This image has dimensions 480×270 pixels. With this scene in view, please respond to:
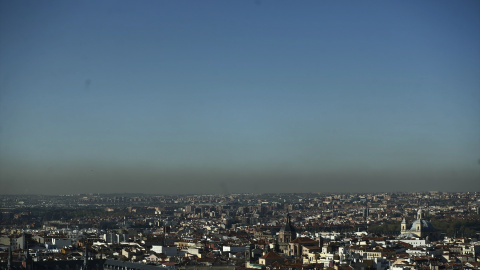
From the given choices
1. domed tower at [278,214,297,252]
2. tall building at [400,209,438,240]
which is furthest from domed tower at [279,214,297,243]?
tall building at [400,209,438,240]

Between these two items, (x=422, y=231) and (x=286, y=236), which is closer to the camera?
(x=286, y=236)

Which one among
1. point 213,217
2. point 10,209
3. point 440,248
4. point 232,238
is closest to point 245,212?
point 213,217

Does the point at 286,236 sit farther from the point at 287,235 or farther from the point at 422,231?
the point at 422,231

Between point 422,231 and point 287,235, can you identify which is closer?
point 287,235

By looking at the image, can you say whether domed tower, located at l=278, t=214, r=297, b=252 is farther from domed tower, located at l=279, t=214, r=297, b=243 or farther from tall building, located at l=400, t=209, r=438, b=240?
tall building, located at l=400, t=209, r=438, b=240

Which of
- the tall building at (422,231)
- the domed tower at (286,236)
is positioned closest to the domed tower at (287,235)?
the domed tower at (286,236)

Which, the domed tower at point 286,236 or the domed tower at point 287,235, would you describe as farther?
the domed tower at point 287,235

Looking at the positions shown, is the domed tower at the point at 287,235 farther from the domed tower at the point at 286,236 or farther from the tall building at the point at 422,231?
the tall building at the point at 422,231

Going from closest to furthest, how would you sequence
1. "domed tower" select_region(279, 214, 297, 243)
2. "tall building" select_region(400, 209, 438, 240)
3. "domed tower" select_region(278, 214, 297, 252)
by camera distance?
"domed tower" select_region(278, 214, 297, 252) → "domed tower" select_region(279, 214, 297, 243) → "tall building" select_region(400, 209, 438, 240)

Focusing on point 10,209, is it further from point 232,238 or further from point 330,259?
point 330,259

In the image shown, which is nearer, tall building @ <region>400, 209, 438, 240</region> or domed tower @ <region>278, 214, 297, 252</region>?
domed tower @ <region>278, 214, 297, 252</region>

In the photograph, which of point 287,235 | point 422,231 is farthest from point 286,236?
point 422,231
